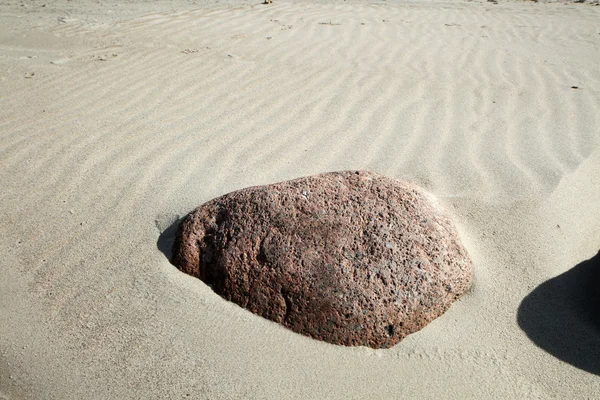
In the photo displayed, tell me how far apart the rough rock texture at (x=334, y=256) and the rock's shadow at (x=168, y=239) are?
0.11 meters

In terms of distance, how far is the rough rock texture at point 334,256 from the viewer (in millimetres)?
1923

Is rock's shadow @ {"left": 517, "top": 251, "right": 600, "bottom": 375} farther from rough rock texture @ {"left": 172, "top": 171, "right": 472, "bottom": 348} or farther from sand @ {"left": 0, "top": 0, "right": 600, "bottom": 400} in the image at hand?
rough rock texture @ {"left": 172, "top": 171, "right": 472, "bottom": 348}

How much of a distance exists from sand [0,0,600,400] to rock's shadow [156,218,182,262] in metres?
0.01

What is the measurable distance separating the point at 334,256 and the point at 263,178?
42.5 inches

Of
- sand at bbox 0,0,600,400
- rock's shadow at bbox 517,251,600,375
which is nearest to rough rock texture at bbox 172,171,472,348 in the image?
sand at bbox 0,0,600,400

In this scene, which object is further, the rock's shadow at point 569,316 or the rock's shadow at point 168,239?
the rock's shadow at point 168,239

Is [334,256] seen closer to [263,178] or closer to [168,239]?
[168,239]

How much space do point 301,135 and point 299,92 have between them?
0.90 metres

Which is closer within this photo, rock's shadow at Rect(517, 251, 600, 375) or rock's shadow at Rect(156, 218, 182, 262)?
rock's shadow at Rect(517, 251, 600, 375)

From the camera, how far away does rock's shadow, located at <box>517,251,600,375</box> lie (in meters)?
1.93

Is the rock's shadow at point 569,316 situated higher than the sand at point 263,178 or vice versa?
the sand at point 263,178

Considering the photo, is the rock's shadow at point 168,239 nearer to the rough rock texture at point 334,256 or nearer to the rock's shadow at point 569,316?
the rough rock texture at point 334,256

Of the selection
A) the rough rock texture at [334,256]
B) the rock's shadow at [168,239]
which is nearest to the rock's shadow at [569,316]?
the rough rock texture at [334,256]

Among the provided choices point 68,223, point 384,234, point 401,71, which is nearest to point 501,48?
point 401,71
